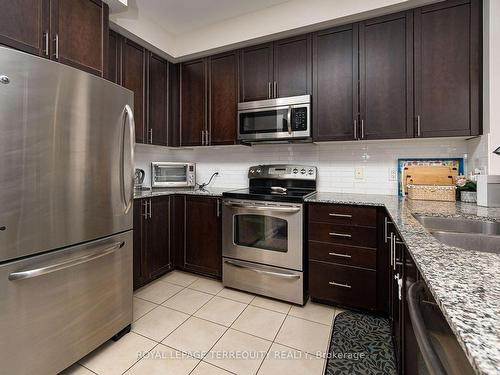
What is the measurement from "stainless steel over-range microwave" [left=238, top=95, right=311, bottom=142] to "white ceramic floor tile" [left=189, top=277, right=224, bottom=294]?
1.49 metres

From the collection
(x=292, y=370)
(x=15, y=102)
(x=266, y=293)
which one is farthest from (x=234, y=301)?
(x=15, y=102)

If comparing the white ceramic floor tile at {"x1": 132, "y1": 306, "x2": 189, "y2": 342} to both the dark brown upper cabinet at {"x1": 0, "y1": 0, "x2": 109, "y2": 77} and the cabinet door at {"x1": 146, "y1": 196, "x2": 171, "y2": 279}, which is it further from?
the dark brown upper cabinet at {"x1": 0, "y1": 0, "x2": 109, "y2": 77}

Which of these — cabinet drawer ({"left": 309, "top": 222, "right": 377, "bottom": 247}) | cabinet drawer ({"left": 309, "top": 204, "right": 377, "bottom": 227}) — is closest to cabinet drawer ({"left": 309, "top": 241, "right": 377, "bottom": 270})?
cabinet drawer ({"left": 309, "top": 222, "right": 377, "bottom": 247})

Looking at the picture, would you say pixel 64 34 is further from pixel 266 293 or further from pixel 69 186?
pixel 266 293

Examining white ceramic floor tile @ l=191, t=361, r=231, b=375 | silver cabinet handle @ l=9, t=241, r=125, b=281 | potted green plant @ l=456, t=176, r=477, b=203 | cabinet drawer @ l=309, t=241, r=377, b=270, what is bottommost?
white ceramic floor tile @ l=191, t=361, r=231, b=375

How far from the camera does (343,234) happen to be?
6.81ft

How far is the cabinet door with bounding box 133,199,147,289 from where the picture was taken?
7.73 feet

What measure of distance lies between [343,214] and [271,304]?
3.25 feet

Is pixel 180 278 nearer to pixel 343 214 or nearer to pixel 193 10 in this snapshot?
pixel 343 214

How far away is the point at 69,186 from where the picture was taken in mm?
1374

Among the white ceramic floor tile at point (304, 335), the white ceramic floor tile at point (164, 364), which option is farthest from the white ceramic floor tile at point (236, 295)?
the white ceramic floor tile at point (164, 364)

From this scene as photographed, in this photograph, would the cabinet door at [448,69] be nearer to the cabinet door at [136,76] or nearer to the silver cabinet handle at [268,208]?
the silver cabinet handle at [268,208]

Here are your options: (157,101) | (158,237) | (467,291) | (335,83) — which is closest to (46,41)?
(157,101)

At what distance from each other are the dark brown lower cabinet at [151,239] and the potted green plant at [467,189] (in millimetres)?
2551
